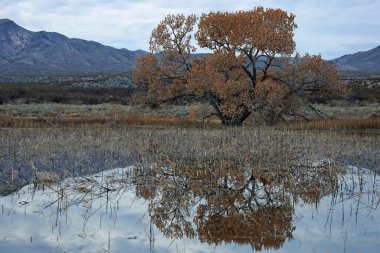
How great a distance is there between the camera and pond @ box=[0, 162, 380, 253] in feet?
29.6

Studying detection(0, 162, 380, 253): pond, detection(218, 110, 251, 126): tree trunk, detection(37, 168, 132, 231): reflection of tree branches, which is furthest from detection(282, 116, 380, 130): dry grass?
detection(37, 168, 132, 231): reflection of tree branches

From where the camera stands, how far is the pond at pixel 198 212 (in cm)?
902

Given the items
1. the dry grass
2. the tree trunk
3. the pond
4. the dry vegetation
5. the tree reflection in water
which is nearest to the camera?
the pond

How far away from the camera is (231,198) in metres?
12.2

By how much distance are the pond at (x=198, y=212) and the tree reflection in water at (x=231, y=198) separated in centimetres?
2

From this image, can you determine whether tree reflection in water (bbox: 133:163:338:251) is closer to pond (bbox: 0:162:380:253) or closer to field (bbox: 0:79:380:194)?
pond (bbox: 0:162:380:253)

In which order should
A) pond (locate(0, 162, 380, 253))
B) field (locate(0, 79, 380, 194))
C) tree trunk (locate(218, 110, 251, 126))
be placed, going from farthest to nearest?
tree trunk (locate(218, 110, 251, 126)) → field (locate(0, 79, 380, 194)) → pond (locate(0, 162, 380, 253))

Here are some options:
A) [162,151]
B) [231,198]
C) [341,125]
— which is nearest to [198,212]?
[231,198]

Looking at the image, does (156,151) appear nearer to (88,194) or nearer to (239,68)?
(88,194)

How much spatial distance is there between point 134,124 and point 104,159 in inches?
571

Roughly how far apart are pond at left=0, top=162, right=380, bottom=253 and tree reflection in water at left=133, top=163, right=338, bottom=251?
0.08ft

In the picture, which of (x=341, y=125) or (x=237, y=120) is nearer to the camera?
(x=341, y=125)

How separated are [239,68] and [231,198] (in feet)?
69.8

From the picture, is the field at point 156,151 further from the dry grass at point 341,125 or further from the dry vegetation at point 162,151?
the dry grass at point 341,125
